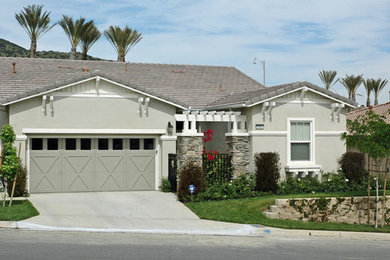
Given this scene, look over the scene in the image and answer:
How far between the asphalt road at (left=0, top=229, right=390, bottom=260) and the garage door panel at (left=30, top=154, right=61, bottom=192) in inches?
246

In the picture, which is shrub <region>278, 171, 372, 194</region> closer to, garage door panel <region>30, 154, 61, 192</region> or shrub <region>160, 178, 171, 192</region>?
shrub <region>160, 178, 171, 192</region>

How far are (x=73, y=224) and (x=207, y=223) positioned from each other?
11.6 feet

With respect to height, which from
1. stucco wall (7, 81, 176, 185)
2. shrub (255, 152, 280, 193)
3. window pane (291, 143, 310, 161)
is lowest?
shrub (255, 152, 280, 193)

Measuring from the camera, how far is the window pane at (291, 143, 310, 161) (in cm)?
1973

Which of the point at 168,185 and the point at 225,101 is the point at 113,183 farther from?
the point at 225,101

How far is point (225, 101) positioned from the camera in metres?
21.7

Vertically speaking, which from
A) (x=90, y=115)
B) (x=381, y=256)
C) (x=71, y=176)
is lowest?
(x=381, y=256)

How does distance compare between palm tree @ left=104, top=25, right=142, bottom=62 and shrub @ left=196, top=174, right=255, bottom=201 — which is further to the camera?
palm tree @ left=104, top=25, right=142, bottom=62

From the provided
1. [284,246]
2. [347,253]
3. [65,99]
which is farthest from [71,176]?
[347,253]

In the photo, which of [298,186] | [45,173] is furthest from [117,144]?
[298,186]

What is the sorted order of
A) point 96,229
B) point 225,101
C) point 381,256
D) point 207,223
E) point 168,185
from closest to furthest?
1. point 381,256
2. point 96,229
3. point 207,223
4. point 168,185
5. point 225,101

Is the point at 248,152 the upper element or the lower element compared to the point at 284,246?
upper

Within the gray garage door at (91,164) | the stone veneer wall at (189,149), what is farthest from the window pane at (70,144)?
the stone veneer wall at (189,149)

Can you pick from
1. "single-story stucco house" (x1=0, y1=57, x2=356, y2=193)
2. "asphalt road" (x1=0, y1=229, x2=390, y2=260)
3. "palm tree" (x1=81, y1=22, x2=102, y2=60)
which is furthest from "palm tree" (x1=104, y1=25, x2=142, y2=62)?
"asphalt road" (x1=0, y1=229, x2=390, y2=260)
